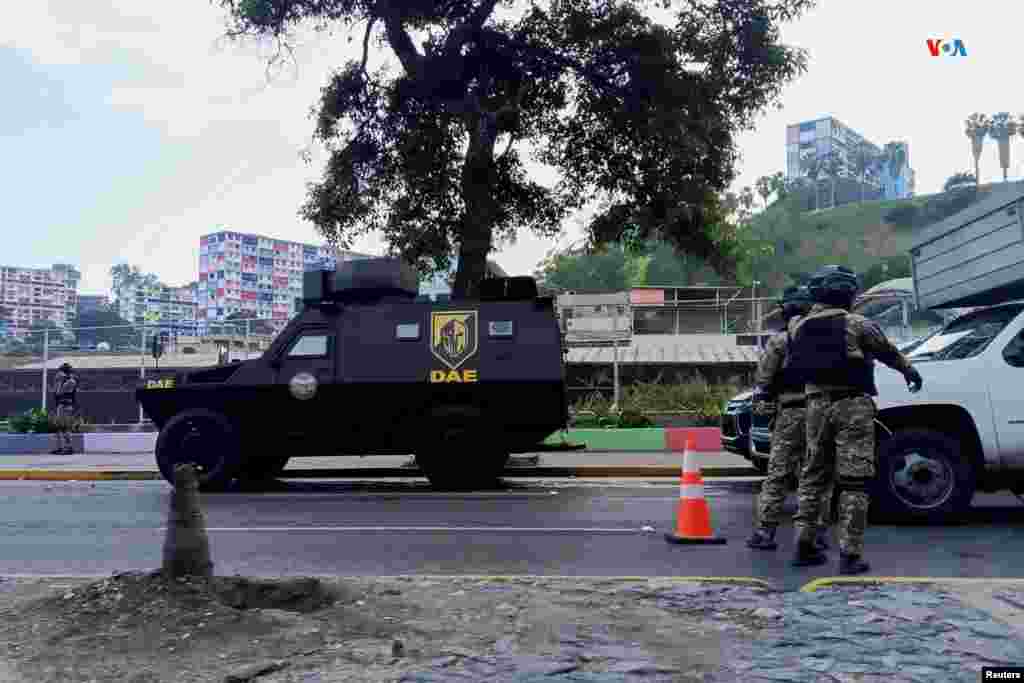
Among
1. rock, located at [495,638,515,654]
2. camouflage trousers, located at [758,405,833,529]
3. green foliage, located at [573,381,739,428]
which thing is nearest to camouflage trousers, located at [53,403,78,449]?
green foliage, located at [573,381,739,428]

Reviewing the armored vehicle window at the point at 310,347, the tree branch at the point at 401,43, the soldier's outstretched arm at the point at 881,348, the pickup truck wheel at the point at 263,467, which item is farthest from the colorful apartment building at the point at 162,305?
the soldier's outstretched arm at the point at 881,348

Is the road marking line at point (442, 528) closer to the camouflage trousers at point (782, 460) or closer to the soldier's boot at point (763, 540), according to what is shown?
the soldier's boot at point (763, 540)

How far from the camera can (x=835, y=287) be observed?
231 inches

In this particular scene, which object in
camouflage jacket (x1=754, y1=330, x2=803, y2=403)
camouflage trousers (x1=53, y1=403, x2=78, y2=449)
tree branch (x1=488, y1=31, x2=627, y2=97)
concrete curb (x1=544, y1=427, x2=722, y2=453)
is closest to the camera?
camouflage jacket (x1=754, y1=330, x2=803, y2=403)

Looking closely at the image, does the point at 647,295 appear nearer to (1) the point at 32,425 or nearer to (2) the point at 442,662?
(1) the point at 32,425

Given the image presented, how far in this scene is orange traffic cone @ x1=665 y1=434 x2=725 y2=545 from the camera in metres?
6.59

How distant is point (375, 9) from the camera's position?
14.4 m

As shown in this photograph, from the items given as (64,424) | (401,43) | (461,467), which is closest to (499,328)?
(461,467)

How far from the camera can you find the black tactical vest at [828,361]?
18.6 feet

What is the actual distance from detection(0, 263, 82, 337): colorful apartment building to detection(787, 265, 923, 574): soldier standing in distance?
72069mm

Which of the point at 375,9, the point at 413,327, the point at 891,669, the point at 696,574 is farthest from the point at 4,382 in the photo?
the point at 891,669

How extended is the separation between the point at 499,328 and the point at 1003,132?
491ft

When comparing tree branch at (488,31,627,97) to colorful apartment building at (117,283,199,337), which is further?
colorful apartment building at (117,283,199,337)

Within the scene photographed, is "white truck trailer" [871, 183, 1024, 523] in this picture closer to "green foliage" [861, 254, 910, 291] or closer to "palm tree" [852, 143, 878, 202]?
"green foliage" [861, 254, 910, 291]
